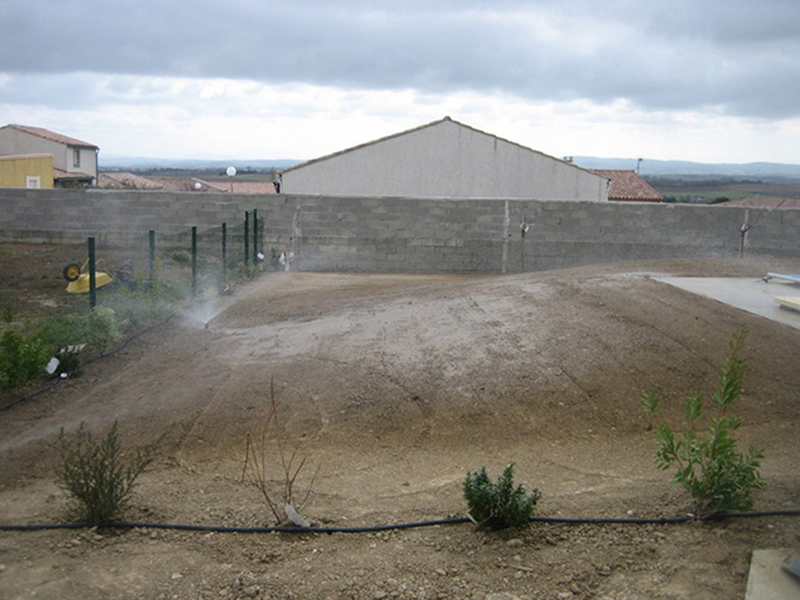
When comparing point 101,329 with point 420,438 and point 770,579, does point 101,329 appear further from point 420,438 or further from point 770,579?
point 770,579

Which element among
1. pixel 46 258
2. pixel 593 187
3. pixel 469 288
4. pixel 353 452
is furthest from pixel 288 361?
pixel 593 187

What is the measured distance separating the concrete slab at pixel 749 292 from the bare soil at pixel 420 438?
521 millimetres

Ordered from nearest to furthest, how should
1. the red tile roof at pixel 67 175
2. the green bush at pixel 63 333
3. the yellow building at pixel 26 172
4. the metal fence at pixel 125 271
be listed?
the green bush at pixel 63 333
the metal fence at pixel 125 271
the yellow building at pixel 26 172
the red tile roof at pixel 67 175

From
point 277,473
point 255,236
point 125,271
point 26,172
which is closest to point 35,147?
point 26,172

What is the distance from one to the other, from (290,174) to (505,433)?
27584mm

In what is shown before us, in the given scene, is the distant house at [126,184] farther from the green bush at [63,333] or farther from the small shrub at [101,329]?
the small shrub at [101,329]

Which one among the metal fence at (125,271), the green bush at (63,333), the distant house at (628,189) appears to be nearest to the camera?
the green bush at (63,333)

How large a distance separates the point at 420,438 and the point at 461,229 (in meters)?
13.5

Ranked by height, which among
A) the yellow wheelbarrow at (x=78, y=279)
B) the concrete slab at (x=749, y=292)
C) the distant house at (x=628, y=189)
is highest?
the distant house at (x=628, y=189)

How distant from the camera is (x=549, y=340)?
32.7 ft

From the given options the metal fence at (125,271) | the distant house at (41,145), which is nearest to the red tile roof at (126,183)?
the distant house at (41,145)

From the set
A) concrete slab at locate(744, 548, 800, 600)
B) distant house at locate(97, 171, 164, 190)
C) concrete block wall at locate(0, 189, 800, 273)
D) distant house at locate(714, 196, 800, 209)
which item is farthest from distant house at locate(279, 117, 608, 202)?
concrete slab at locate(744, 548, 800, 600)

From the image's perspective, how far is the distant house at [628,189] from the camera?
1959 inches

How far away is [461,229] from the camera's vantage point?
21.2 metres
